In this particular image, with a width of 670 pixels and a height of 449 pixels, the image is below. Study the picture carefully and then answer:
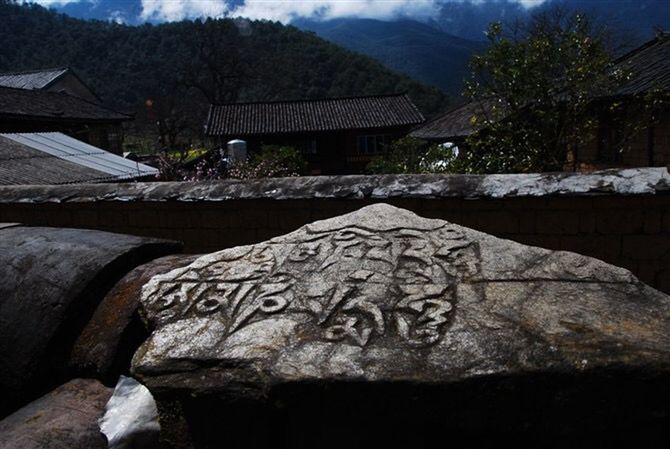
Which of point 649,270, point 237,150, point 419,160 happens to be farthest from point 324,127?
point 649,270

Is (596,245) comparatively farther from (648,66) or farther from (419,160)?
(648,66)

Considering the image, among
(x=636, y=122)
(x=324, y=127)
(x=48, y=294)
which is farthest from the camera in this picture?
(x=324, y=127)

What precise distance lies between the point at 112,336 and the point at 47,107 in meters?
20.4

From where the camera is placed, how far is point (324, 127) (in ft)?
93.7

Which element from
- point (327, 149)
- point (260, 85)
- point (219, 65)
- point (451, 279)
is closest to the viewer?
point (451, 279)

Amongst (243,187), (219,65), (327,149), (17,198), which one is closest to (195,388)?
(243,187)

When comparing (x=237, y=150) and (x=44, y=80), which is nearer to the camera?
(x=237, y=150)

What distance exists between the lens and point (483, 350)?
5.70 ft

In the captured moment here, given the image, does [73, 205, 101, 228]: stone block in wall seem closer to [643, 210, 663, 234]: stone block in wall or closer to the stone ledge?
the stone ledge

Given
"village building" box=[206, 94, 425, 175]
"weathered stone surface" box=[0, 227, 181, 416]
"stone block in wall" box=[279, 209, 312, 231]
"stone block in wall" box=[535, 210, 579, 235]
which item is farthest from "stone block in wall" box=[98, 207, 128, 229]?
"village building" box=[206, 94, 425, 175]

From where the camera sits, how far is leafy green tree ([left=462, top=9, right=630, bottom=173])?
823 centimetres

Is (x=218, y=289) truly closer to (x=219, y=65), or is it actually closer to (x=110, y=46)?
(x=219, y=65)

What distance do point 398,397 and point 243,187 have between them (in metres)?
3.22

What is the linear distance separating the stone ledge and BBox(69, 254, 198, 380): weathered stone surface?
2.11 meters
